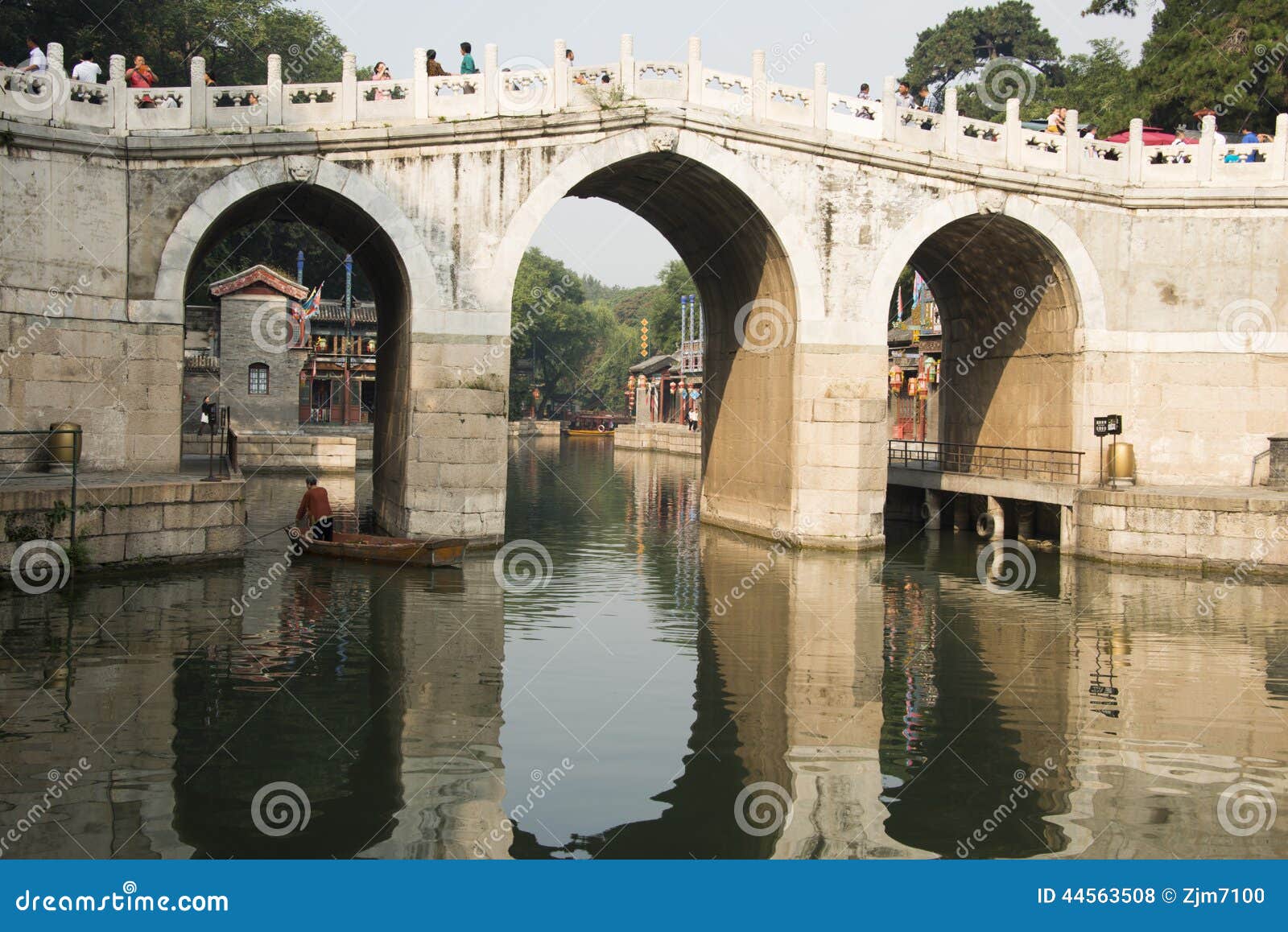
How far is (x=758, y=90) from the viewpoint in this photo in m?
22.4

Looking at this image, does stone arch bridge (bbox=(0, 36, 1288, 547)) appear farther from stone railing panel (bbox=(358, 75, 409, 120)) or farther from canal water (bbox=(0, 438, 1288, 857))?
canal water (bbox=(0, 438, 1288, 857))

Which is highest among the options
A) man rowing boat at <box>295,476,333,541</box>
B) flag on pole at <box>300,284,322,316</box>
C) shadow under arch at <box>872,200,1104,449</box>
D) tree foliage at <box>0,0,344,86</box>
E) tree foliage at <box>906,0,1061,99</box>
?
tree foliage at <box>906,0,1061,99</box>

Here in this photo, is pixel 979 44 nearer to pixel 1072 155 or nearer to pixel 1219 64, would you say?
pixel 1219 64

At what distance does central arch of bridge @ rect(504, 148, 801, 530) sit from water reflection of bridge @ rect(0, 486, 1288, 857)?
6735 millimetres

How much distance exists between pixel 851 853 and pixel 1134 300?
19574 mm

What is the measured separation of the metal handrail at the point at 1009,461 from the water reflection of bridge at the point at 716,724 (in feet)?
24.3

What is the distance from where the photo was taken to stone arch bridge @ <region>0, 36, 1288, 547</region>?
20875 mm

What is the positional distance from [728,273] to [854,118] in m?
4.73

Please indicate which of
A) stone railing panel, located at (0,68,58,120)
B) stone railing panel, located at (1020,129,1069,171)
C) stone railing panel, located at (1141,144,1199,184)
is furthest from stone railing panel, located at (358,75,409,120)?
stone railing panel, located at (1141,144,1199,184)

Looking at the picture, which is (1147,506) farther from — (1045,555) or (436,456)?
(436,456)

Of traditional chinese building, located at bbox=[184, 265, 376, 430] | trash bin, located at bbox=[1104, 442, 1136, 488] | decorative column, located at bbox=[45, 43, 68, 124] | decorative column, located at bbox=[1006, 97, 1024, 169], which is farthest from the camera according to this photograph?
traditional chinese building, located at bbox=[184, 265, 376, 430]

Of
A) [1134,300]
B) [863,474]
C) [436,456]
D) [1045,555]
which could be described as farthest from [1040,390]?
[436,456]

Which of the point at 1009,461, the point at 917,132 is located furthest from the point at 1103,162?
the point at 1009,461

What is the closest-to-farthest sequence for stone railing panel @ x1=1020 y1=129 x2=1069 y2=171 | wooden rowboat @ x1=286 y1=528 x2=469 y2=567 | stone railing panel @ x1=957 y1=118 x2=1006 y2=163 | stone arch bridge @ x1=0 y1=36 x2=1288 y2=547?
wooden rowboat @ x1=286 y1=528 x2=469 y2=567
stone arch bridge @ x1=0 y1=36 x2=1288 y2=547
stone railing panel @ x1=957 y1=118 x2=1006 y2=163
stone railing panel @ x1=1020 y1=129 x2=1069 y2=171
